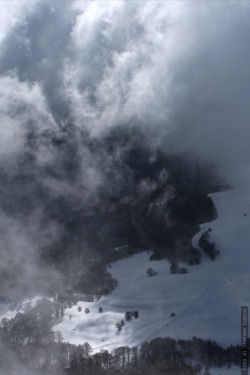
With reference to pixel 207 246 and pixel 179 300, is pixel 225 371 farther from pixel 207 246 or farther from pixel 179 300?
pixel 207 246

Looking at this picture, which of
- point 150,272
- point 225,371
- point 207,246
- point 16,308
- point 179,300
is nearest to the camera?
point 225,371

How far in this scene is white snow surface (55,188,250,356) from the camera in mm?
136750

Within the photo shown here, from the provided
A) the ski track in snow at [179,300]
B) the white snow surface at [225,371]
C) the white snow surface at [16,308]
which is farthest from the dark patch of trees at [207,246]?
the white snow surface at [225,371]

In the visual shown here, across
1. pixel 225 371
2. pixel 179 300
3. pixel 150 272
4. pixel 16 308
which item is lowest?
pixel 225 371

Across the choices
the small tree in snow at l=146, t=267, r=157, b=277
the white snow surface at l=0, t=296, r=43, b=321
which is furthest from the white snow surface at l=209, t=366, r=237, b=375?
the white snow surface at l=0, t=296, r=43, b=321

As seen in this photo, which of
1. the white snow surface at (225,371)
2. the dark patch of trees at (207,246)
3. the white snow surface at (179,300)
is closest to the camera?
the white snow surface at (225,371)

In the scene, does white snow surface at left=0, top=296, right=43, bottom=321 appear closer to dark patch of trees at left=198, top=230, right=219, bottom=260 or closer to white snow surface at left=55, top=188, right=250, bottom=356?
white snow surface at left=55, top=188, right=250, bottom=356

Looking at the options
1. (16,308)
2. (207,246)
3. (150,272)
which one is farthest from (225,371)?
(16,308)

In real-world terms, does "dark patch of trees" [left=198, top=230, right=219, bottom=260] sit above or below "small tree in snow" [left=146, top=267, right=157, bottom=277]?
above

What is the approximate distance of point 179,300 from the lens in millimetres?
151750

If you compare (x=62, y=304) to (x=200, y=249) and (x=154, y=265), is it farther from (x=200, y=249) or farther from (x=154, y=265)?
(x=200, y=249)

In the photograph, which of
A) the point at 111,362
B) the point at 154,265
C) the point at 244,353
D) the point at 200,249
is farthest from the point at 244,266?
the point at 111,362

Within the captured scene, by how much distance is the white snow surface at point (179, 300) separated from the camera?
137 metres

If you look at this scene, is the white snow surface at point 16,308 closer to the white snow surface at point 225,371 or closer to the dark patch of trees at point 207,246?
the dark patch of trees at point 207,246
